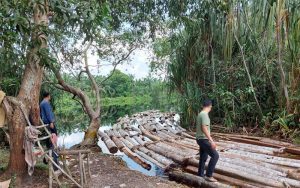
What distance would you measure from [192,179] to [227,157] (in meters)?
1.29

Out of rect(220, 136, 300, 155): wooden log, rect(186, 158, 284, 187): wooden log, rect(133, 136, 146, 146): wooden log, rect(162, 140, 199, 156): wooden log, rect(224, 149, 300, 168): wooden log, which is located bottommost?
rect(186, 158, 284, 187): wooden log

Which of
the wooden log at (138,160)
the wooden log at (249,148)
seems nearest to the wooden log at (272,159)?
the wooden log at (249,148)

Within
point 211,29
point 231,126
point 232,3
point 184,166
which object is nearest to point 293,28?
point 232,3

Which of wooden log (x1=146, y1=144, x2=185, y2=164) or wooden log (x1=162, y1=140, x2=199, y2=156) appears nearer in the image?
wooden log (x1=146, y1=144, x2=185, y2=164)

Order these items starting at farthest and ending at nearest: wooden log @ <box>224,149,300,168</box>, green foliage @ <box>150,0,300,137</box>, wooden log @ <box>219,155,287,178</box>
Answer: green foliage @ <box>150,0,300,137</box> → wooden log @ <box>224,149,300,168</box> → wooden log @ <box>219,155,287,178</box>

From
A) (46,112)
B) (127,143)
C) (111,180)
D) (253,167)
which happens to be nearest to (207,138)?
(253,167)

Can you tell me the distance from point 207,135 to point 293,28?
4.55 meters

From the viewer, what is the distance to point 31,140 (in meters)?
4.84

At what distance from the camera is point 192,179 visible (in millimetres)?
5551

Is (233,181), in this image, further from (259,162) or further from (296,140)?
(296,140)

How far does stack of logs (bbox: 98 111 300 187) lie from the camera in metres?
5.26

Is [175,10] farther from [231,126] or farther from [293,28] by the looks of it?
[231,126]

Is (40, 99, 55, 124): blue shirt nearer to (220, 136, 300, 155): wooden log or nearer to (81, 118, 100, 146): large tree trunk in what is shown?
(81, 118, 100, 146): large tree trunk

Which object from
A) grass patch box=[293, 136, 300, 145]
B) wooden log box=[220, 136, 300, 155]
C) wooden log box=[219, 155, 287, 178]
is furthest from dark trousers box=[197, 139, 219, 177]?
grass patch box=[293, 136, 300, 145]
